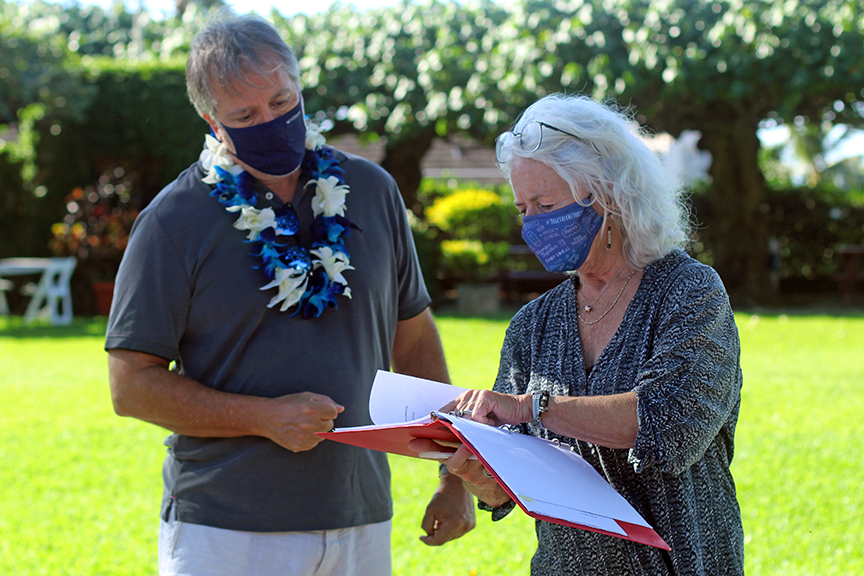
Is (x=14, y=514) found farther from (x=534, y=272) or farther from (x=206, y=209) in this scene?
(x=534, y=272)

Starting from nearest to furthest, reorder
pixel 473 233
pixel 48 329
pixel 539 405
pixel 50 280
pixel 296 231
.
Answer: pixel 539 405 → pixel 296 231 → pixel 48 329 → pixel 50 280 → pixel 473 233

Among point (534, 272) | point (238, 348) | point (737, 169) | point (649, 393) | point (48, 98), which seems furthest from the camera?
point (534, 272)

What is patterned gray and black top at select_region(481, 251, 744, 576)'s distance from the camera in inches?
63.3

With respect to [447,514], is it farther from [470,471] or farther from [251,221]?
[251,221]

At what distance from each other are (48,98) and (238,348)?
41.8 ft

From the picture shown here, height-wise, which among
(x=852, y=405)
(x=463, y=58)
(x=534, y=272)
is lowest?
(x=534, y=272)

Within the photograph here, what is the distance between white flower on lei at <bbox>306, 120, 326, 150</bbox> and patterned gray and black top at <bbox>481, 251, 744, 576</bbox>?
93 centimetres

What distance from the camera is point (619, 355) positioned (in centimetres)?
176

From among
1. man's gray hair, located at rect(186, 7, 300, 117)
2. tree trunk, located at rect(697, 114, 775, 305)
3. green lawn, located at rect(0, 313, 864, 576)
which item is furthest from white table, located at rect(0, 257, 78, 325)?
man's gray hair, located at rect(186, 7, 300, 117)

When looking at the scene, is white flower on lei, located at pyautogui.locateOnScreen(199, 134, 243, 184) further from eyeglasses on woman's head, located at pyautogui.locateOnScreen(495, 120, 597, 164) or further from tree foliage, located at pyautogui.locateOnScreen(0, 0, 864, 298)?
tree foliage, located at pyautogui.locateOnScreen(0, 0, 864, 298)

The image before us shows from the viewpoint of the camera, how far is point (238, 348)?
2072mm

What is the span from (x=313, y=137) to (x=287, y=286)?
57cm

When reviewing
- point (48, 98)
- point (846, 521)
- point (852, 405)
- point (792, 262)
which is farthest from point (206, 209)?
point (792, 262)

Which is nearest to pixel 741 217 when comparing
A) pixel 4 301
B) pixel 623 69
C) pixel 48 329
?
pixel 623 69
